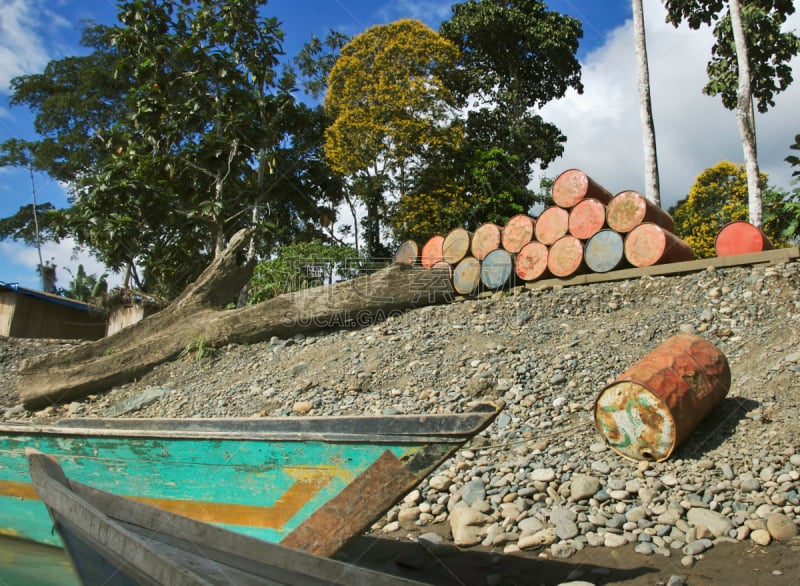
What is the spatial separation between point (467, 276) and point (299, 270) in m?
3.12

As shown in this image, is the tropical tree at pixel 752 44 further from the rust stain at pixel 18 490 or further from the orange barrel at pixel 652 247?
the rust stain at pixel 18 490

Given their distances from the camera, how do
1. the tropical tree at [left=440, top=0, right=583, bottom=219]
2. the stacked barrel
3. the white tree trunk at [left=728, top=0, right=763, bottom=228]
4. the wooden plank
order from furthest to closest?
the tropical tree at [left=440, top=0, right=583, bottom=219] < the white tree trunk at [left=728, top=0, right=763, bottom=228] < the stacked barrel < the wooden plank

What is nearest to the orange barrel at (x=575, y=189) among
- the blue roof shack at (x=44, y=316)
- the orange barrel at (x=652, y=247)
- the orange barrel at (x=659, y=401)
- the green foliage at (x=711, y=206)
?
the orange barrel at (x=652, y=247)

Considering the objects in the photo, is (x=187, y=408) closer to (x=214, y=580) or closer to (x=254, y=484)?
(x=254, y=484)

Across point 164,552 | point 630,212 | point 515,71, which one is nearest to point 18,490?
point 164,552

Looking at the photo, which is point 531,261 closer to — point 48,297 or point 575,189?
point 575,189

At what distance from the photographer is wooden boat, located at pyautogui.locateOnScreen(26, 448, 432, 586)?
190 centimetres

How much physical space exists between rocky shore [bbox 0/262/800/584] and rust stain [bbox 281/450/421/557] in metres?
0.70

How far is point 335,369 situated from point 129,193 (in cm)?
836

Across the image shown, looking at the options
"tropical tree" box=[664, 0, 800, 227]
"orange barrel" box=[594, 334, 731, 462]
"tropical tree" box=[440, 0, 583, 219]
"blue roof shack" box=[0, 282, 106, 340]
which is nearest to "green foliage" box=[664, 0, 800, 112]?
"tropical tree" box=[664, 0, 800, 227]

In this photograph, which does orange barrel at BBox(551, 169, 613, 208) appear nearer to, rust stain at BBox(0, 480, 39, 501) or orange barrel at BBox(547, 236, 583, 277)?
orange barrel at BBox(547, 236, 583, 277)

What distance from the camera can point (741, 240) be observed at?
249 inches

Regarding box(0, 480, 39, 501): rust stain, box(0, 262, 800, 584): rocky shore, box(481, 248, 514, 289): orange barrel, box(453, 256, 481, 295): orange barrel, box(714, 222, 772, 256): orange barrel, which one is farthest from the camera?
box(453, 256, 481, 295): orange barrel

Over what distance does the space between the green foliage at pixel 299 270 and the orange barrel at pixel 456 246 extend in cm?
216
